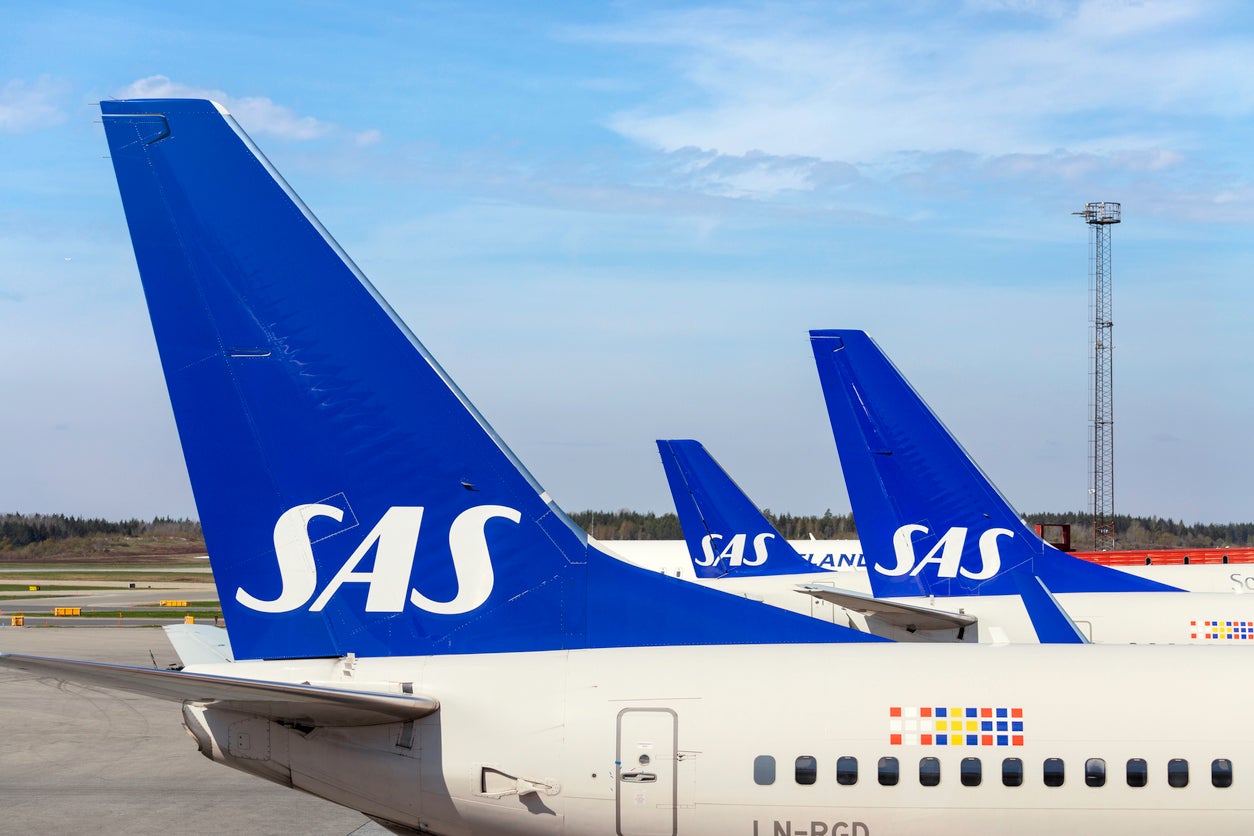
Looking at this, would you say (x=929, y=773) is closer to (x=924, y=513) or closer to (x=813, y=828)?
(x=813, y=828)

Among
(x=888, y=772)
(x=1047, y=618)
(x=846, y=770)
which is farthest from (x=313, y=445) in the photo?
(x=1047, y=618)

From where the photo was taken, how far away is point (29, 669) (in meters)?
8.77

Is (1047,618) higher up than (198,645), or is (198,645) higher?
(198,645)

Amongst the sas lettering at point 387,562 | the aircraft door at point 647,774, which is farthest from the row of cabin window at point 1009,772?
the sas lettering at point 387,562

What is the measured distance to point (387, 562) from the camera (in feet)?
36.5

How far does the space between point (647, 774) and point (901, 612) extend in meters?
10.9

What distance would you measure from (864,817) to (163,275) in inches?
285

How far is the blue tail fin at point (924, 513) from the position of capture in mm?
20812

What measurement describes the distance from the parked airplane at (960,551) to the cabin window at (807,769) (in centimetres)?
1124

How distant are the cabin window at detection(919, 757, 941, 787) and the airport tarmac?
478 inches

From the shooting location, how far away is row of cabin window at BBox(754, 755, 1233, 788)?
997 cm

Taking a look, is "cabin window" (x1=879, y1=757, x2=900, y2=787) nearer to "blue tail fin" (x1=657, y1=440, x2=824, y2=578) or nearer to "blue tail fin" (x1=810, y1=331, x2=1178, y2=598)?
"blue tail fin" (x1=810, y1=331, x2=1178, y2=598)

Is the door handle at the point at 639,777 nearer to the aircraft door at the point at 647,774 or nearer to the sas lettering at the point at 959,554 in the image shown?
the aircraft door at the point at 647,774

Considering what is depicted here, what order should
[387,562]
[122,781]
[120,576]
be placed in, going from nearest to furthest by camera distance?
1. [387,562]
2. [122,781]
3. [120,576]
